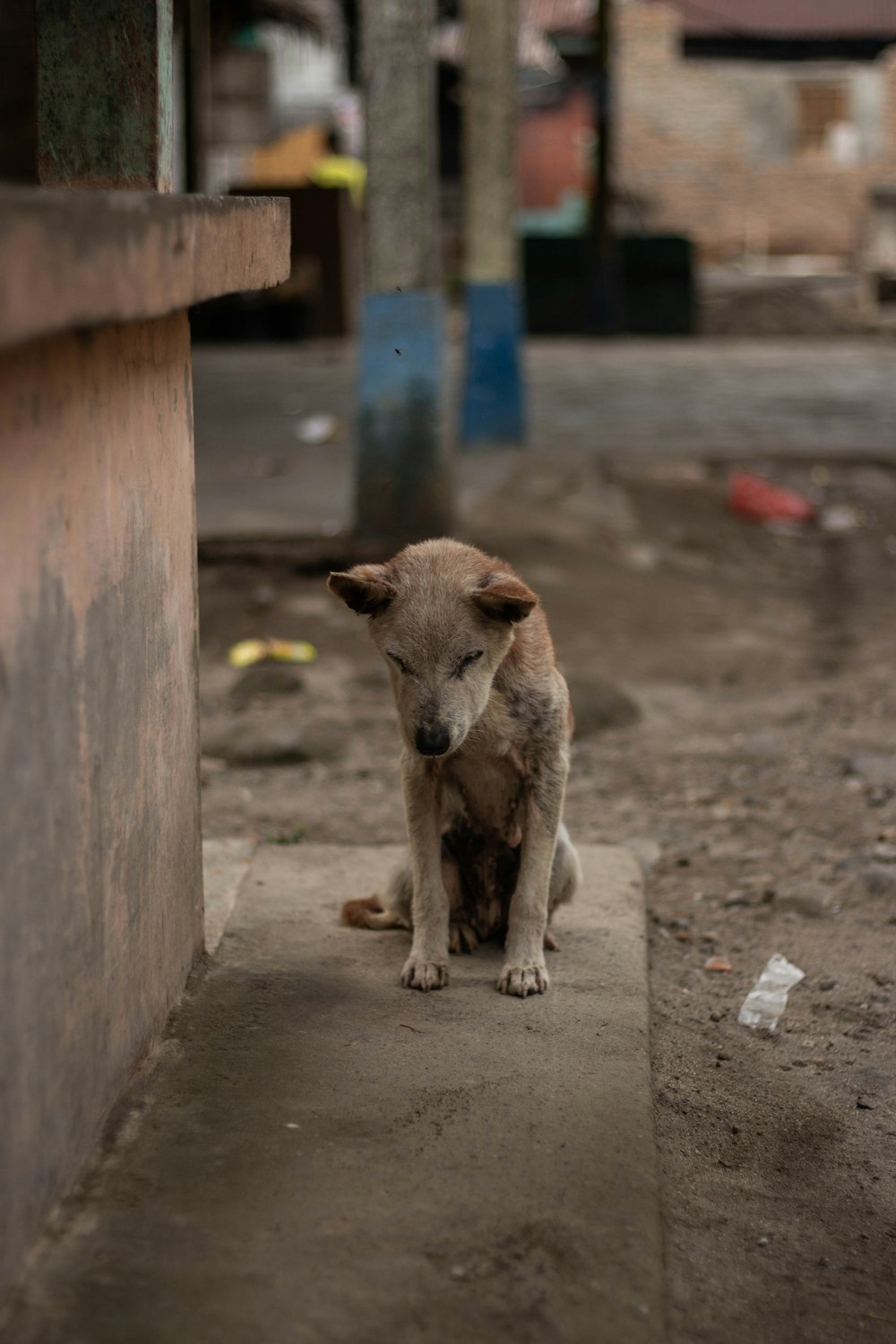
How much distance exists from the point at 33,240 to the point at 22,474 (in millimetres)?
469

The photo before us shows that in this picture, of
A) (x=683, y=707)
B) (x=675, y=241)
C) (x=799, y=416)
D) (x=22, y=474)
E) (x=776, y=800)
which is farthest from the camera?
(x=675, y=241)

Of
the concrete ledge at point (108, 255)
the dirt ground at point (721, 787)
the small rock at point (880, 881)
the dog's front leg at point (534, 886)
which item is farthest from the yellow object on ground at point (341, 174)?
the concrete ledge at point (108, 255)

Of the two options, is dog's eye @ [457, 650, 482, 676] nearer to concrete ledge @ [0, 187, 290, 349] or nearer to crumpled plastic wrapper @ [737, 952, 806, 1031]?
concrete ledge @ [0, 187, 290, 349]

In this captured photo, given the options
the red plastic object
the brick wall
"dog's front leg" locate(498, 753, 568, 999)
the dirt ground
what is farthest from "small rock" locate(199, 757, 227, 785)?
the brick wall

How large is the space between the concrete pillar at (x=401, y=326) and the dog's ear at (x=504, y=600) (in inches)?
175

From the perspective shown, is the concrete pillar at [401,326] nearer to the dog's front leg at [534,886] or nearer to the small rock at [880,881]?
the small rock at [880,881]

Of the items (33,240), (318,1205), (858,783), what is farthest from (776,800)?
(33,240)

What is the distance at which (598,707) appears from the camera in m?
6.78

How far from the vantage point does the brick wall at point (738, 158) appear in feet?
94.2

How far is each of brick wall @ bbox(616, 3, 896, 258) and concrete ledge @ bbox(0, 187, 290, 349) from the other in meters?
27.2

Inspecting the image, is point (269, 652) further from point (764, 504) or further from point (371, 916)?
point (764, 504)

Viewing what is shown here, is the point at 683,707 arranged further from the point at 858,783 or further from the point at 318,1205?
the point at 318,1205

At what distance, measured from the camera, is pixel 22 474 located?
2299 millimetres

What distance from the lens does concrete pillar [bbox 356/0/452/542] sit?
7.65m
